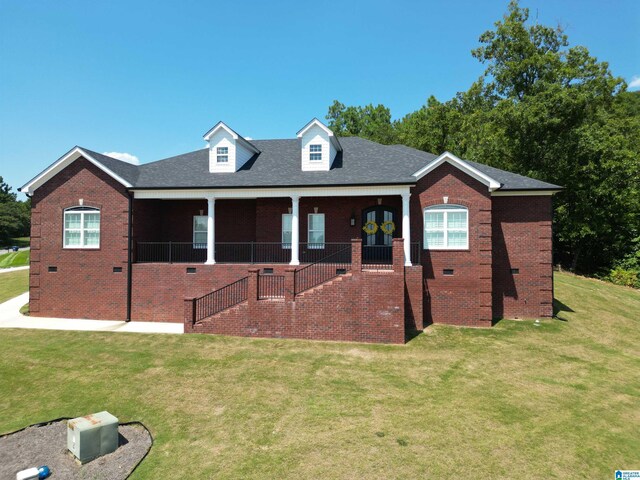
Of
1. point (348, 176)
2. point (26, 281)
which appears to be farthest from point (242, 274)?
point (26, 281)

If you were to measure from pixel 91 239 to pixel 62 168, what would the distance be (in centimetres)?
351

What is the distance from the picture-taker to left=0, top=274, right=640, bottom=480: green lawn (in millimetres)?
6406

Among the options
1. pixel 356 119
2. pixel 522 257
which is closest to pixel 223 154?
pixel 522 257

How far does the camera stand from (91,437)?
261 inches

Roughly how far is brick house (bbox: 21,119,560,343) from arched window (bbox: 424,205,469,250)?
0.14ft

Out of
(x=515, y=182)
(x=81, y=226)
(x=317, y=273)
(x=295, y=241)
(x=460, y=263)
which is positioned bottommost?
(x=317, y=273)

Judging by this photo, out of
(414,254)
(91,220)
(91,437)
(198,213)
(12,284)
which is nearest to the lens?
(91,437)

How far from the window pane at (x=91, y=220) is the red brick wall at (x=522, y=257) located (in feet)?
58.2

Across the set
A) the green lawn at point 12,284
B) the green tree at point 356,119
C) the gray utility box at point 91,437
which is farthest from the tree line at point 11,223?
the gray utility box at point 91,437

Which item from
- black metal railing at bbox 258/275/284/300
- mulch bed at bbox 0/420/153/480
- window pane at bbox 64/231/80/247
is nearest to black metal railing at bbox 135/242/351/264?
black metal railing at bbox 258/275/284/300

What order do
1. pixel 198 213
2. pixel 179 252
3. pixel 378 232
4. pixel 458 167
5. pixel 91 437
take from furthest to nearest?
pixel 198 213 → pixel 179 252 → pixel 378 232 → pixel 458 167 → pixel 91 437

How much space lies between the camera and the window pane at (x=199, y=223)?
18125mm

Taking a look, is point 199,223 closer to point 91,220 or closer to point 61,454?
point 91,220

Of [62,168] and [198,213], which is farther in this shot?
[198,213]
